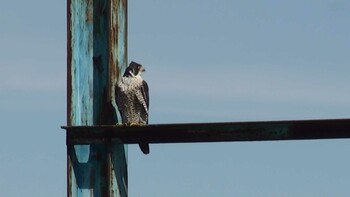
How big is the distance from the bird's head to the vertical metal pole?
1.36ft

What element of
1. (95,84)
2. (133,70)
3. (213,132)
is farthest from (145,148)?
(213,132)

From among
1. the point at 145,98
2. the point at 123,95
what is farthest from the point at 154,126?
the point at 145,98

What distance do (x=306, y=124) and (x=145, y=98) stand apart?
408 centimetres

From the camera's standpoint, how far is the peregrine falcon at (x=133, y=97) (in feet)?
44.0

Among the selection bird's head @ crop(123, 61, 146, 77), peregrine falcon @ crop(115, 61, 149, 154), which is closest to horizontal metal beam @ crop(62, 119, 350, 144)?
peregrine falcon @ crop(115, 61, 149, 154)

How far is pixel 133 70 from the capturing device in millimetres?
14664

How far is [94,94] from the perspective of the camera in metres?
13.0

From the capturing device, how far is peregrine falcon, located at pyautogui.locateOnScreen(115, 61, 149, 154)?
13414 millimetres

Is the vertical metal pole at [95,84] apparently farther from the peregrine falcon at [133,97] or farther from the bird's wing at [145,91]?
the bird's wing at [145,91]

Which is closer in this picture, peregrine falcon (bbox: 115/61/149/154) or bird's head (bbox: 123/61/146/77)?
peregrine falcon (bbox: 115/61/149/154)

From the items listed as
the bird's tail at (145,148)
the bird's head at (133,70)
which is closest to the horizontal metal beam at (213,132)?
the bird's head at (133,70)

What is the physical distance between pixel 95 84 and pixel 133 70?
1.75 meters

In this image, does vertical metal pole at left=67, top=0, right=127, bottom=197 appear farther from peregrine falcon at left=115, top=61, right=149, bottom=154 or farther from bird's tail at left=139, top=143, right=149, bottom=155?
bird's tail at left=139, top=143, right=149, bottom=155

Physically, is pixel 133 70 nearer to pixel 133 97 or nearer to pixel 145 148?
pixel 133 97
